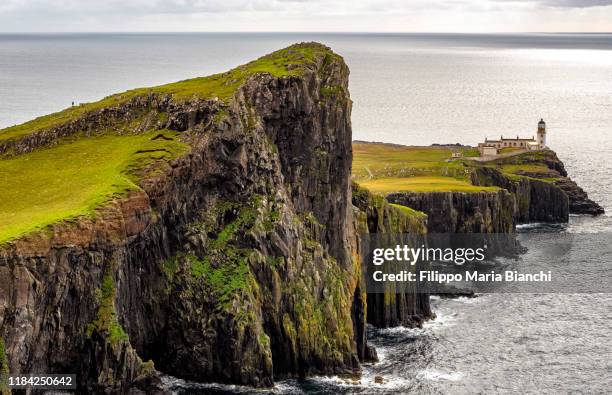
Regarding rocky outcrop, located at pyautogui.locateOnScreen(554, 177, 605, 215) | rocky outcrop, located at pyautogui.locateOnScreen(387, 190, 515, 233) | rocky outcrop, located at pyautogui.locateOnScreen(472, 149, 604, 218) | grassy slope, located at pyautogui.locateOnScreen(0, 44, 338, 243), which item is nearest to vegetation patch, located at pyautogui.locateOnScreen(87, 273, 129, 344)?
grassy slope, located at pyautogui.locateOnScreen(0, 44, 338, 243)

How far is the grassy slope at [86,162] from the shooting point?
262ft

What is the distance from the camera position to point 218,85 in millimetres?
102125

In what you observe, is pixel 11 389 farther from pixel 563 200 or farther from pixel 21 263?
pixel 563 200

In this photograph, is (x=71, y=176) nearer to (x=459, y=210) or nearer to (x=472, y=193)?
(x=459, y=210)

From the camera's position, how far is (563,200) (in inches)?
7205

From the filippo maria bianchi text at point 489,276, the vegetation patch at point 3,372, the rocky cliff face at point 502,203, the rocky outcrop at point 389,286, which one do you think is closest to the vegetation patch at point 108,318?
the vegetation patch at point 3,372

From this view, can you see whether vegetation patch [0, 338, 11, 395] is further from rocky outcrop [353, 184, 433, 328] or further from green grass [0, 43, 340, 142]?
rocky outcrop [353, 184, 433, 328]

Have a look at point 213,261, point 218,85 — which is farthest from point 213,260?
point 218,85

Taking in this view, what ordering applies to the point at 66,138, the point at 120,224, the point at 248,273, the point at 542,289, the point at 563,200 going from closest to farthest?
1. the point at 120,224
2. the point at 248,273
3. the point at 66,138
4. the point at 542,289
5. the point at 563,200

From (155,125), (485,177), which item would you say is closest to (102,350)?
(155,125)

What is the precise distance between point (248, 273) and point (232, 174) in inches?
417

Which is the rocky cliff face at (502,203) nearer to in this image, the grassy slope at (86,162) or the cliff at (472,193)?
the cliff at (472,193)

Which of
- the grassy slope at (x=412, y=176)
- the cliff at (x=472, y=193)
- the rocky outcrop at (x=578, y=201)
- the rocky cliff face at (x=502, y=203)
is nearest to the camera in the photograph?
the rocky cliff face at (x=502, y=203)
